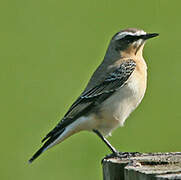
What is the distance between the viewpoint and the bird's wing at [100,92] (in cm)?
770

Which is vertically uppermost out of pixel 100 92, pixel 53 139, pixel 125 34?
pixel 125 34

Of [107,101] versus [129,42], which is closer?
[107,101]

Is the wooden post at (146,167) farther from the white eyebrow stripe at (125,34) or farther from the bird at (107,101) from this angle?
the white eyebrow stripe at (125,34)

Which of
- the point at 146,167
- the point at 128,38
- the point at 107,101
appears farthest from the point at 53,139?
the point at 146,167

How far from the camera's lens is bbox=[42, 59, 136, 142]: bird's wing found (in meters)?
7.70

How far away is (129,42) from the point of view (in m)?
8.49

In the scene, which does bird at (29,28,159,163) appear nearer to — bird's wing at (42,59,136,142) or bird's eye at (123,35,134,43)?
bird's wing at (42,59,136,142)

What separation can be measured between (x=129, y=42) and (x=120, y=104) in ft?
3.65

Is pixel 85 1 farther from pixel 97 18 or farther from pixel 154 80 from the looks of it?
pixel 154 80

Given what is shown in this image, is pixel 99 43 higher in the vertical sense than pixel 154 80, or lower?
higher

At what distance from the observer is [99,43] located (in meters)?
11.4

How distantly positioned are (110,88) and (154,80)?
2850 mm

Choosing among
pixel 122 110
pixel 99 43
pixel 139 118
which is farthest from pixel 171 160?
pixel 99 43

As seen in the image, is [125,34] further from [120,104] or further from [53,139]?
[53,139]
